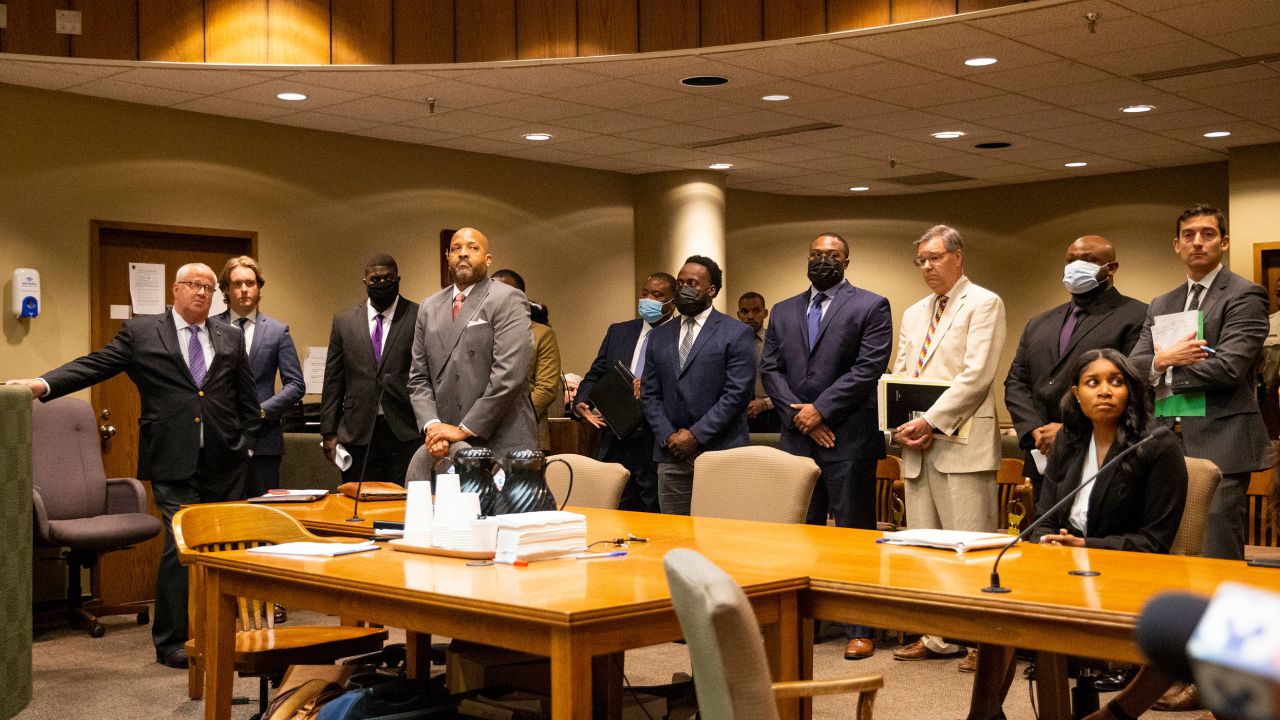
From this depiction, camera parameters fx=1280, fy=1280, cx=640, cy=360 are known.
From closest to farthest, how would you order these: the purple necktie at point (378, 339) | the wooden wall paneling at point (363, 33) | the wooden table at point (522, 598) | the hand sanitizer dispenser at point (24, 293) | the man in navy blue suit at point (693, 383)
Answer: the wooden table at point (522, 598), the man in navy blue suit at point (693, 383), the purple necktie at point (378, 339), the wooden wall paneling at point (363, 33), the hand sanitizer dispenser at point (24, 293)

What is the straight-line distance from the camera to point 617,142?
8.95 meters

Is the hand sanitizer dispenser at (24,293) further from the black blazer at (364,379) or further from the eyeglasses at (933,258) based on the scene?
the eyeglasses at (933,258)

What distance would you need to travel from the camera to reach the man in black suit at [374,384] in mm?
5840

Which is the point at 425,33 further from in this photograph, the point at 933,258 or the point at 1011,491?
the point at 1011,491

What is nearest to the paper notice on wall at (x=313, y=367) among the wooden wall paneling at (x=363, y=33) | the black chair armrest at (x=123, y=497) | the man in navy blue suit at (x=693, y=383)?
the black chair armrest at (x=123, y=497)

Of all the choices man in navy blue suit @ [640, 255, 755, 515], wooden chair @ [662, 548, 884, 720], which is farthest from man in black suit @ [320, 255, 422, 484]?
wooden chair @ [662, 548, 884, 720]

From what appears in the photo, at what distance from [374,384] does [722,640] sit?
4.27 meters

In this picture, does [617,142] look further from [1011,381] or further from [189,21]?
[1011,381]

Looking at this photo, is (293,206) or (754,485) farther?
(293,206)

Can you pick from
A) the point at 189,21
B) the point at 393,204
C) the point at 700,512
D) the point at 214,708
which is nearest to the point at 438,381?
the point at 700,512

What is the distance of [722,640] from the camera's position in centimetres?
183

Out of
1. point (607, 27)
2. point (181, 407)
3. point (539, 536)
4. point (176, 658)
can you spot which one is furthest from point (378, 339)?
point (539, 536)

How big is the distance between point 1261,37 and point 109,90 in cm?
610

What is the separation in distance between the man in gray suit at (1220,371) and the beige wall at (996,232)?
Answer: 6.78 meters
